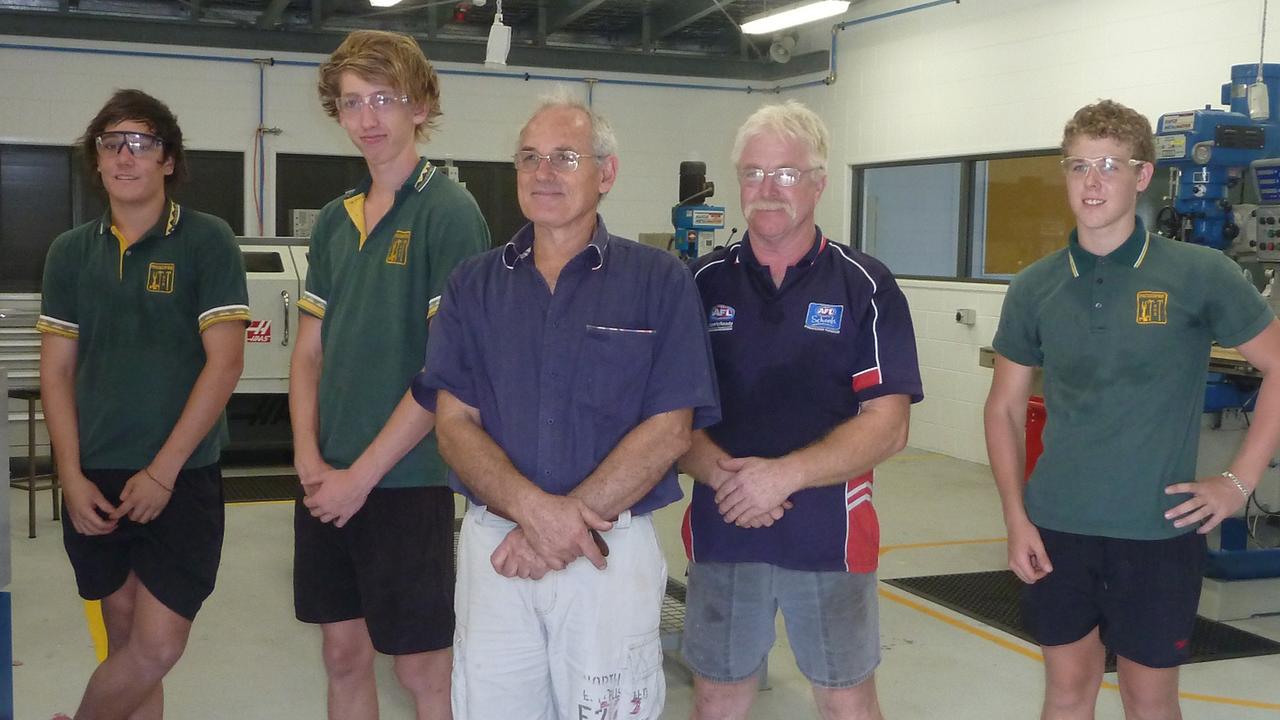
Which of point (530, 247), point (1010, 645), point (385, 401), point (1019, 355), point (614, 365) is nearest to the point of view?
point (614, 365)

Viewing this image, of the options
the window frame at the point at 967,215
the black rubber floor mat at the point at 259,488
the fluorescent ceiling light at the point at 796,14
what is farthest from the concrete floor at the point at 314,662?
the fluorescent ceiling light at the point at 796,14

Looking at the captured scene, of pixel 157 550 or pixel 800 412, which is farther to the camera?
pixel 157 550

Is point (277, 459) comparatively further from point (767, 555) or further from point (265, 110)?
point (767, 555)

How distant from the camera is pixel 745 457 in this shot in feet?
7.52

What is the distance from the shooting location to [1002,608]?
4836mm

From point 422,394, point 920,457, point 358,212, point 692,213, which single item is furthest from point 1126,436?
point 920,457

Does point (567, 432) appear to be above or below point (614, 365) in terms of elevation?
below

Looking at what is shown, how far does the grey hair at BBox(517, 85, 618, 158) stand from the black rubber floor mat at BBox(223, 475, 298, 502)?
5.06m

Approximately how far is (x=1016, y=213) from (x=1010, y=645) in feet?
14.4

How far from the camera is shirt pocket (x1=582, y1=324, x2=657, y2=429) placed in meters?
1.96

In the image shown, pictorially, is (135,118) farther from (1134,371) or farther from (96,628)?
(96,628)

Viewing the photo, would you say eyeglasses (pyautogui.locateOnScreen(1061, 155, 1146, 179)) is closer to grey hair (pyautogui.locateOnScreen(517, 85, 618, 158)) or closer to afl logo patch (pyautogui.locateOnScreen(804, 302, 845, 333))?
afl logo patch (pyautogui.locateOnScreen(804, 302, 845, 333))

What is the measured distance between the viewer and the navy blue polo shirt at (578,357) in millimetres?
1962

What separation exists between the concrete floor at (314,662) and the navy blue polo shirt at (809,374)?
155 centimetres
